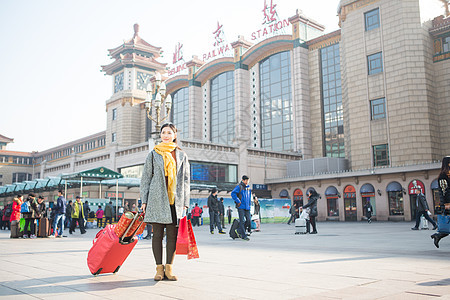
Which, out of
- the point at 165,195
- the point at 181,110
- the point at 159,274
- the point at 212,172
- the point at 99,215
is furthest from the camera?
the point at 181,110

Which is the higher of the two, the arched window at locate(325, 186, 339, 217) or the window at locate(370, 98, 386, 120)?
the window at locate(370, 98, 386, 120)

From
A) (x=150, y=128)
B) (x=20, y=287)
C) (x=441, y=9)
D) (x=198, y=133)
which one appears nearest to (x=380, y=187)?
(x=441, y=9)

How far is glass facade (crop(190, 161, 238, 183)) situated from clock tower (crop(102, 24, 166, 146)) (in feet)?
84.2

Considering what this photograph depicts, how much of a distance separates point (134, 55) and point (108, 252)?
213ft

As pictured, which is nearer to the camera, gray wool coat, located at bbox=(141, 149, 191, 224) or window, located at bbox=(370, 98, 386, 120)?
gray wool coat, located at bbox=(141, 149, 191, 224)

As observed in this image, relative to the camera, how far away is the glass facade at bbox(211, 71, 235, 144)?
52031mm

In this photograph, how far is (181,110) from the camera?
59000mm

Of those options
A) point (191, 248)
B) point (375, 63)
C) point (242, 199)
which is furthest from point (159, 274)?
point (375, 63)

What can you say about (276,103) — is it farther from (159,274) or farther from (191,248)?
(159,274)

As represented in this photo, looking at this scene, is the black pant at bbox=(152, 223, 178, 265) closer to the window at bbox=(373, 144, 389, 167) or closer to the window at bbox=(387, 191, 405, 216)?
the window at bbox=(387, 191, 405, 216)

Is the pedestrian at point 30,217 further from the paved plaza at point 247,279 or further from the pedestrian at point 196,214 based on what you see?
the pedestrian at point 196,214

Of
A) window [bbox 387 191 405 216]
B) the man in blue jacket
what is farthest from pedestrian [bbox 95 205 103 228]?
window [bbox 387 191 405 216]

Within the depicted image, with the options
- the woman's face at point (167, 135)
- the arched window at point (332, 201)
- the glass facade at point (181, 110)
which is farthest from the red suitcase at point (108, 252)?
the glass facade at point (181, 110)

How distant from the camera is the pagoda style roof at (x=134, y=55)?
65562 mm
